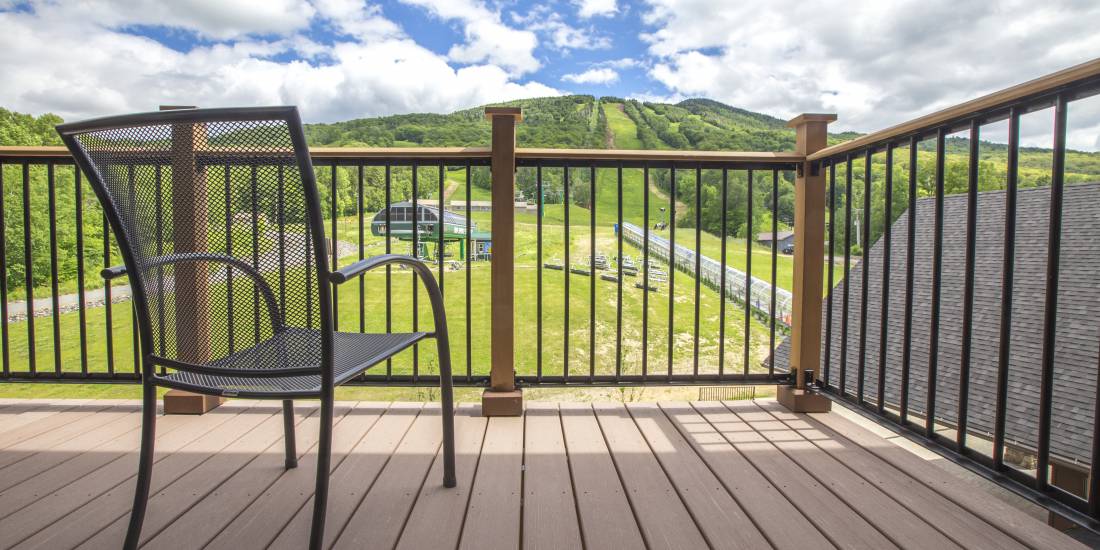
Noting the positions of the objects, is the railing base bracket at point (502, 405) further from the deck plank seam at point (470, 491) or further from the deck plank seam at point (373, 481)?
the deck plank seam at point (373, 481)

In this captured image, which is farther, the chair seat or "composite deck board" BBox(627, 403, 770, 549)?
"composite deck board" BBox(627, 403, 770, 549)

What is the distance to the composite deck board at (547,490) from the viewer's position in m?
1.16

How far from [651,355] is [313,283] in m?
31.6

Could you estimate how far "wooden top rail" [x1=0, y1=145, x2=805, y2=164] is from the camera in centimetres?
198

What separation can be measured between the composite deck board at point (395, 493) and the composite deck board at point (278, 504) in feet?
0.47

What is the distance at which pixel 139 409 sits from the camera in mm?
1962

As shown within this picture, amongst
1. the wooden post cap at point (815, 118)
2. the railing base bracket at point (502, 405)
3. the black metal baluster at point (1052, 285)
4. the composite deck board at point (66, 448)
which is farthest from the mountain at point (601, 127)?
the black metal baluster at point (1052, 285)

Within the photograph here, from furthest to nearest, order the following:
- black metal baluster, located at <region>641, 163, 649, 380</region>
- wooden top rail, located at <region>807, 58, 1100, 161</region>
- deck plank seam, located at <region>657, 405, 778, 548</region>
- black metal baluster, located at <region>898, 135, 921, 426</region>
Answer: black metal baluster, located at <region>641, 163, 649, 380</region> < black metal baluster, located at <region>898, 135, 921, 426</region> < deck plank seam, located at <region>657, 405, 778, 548</region> < wooden top rail, located at <region>807, 58, 1100, 161</region>

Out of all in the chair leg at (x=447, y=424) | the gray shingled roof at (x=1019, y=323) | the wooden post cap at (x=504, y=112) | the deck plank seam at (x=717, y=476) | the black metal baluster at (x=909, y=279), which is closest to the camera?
the deck plank seam at (x=717, y=476)

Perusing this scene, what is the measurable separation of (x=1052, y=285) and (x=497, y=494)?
1303 millimetres

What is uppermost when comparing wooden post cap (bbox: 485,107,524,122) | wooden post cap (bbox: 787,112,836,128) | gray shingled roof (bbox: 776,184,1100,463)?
wooden post cap (bbox: 787,112,836,128)

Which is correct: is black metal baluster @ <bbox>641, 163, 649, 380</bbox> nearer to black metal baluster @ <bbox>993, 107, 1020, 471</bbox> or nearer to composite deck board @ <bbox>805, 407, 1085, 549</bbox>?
composite deck board @ <bbox>805, 407, 1085, 549</bbox>

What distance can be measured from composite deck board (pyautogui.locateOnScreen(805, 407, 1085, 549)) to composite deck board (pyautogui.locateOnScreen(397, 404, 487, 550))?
1.16 metres

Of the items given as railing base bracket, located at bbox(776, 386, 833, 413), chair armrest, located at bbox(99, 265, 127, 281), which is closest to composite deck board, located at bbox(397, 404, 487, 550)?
chair armrest, located at bbox(99, 265, 127, 281)
